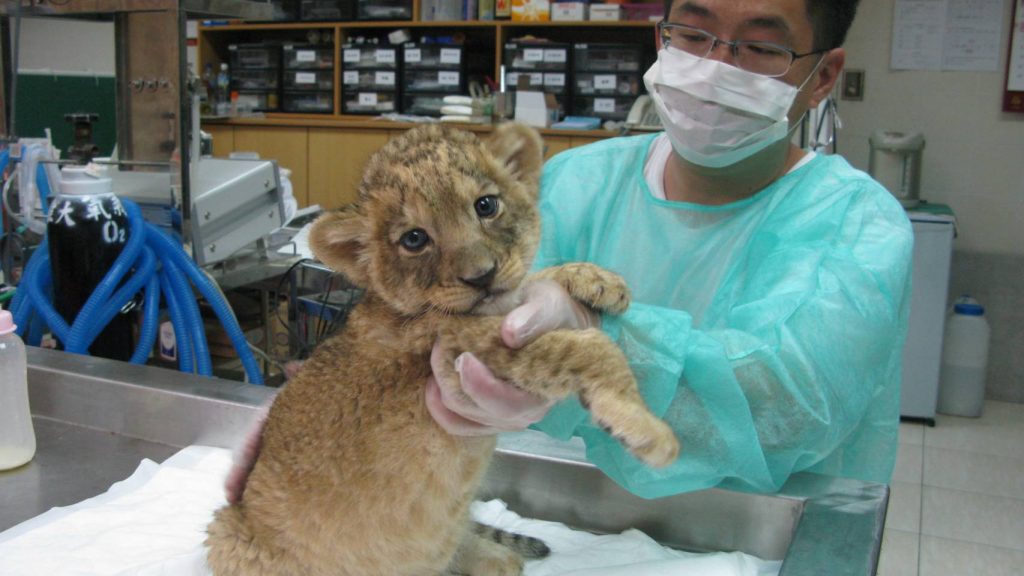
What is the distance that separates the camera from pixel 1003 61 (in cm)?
489

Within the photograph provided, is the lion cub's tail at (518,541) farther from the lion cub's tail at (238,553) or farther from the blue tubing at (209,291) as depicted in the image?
the blue tubing at (209,291)

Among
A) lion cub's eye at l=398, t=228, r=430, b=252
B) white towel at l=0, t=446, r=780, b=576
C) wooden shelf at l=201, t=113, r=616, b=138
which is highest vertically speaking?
wooden shelf at l=201, t=113, r=616, b=138

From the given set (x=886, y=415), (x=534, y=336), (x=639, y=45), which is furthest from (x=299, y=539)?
(x=639, y=45)

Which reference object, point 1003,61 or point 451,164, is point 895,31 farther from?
point 451,164

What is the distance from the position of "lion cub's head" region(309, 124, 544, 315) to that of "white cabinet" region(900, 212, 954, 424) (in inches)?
160

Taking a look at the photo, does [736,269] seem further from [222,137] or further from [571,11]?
[222,137]

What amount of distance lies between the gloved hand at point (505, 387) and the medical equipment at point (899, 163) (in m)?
4.27

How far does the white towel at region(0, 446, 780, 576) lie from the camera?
3.97 feet

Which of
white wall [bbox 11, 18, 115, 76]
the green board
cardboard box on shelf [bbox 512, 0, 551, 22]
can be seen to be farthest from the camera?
cardboard box on shelf [bbox 512, 0, 551, 22]

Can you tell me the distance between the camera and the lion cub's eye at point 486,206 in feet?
3.68

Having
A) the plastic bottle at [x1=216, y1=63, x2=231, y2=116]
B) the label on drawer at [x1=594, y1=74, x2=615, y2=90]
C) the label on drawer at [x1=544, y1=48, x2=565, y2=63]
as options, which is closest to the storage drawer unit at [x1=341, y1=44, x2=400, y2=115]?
the plastic bottle at [x1=216, y1=63, x2=231, y2=116]

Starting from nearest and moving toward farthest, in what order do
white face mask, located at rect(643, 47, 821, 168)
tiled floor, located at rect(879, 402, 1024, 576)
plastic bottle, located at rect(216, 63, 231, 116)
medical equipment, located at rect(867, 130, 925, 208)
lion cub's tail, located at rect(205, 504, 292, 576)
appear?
lion cub's tail, located at rect(205, 504, 292, 576) → white face mask, located at rect(643, 47, 821, 168) → tiled floor, located at rect(879, 402, 1024, 576) → medical equipment, located at rect(867, 130, 925, 208) → plastic bottle, located at rect(216, 63, 231, 116)

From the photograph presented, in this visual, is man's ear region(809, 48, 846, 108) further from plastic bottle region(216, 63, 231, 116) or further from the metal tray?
plastic bottle region(216, 63, 231, 116)

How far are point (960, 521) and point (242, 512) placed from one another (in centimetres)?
348
